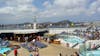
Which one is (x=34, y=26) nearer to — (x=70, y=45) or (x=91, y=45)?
(x=70, y=45)

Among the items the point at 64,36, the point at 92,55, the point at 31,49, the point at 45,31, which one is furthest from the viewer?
the point at 45,31

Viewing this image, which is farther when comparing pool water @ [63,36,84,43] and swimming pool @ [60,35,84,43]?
swimming pool @ [60,35,84,43]

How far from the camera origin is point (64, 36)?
33000 mm

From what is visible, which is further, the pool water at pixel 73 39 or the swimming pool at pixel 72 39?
the swimming pool at pixel 72 39

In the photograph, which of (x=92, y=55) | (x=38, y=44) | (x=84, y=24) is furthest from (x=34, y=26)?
(x=92, y=55)

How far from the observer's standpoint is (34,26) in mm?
44500

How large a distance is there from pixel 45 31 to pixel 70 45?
14.0 m

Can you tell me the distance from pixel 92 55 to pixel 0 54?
8800 mm

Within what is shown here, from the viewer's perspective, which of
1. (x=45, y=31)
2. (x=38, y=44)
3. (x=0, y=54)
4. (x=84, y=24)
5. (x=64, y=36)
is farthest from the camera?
(x=84, y=24)

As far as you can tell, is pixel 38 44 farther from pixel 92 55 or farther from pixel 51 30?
pixel 51 30

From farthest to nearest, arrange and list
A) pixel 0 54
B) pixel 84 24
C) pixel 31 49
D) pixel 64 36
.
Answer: pixel 84 24 < pixel 64 36 < pixel 31 49 < pixel 0 54

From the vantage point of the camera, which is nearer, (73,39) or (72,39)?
(73,39)

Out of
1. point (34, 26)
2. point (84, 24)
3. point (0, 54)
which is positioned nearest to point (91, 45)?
point (0, 54)

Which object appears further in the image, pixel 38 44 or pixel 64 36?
pixel 64 36
